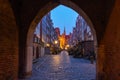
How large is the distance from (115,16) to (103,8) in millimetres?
2002

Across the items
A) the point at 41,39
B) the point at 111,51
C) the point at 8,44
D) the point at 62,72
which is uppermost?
the point at 41,39

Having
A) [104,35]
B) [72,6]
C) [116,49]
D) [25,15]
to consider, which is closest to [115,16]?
[116,49]

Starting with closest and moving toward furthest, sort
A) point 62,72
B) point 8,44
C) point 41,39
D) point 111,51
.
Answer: point 111,51, point 8,44, point 62,72, point 41,39

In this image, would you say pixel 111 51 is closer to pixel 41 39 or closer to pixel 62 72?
pixel 62 72

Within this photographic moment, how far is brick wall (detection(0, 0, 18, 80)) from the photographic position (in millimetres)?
8977

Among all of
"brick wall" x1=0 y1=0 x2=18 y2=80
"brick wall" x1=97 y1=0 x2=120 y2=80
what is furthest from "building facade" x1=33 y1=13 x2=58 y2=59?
"brick wall" x1=97 y1=0 x2=120 y2=80

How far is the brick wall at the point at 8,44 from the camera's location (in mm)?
8977

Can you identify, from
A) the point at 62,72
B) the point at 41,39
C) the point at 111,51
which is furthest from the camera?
the point at 41,39

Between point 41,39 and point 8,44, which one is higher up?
point 41,39

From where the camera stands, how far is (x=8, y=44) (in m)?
9.73

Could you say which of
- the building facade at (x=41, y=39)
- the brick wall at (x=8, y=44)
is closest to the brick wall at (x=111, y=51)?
the brick wall at (x=8, y=44)

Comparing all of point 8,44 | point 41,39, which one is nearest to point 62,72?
point 8,44

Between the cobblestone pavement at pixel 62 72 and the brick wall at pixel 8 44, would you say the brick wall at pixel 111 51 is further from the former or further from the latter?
the brick wall at pixel 8 44

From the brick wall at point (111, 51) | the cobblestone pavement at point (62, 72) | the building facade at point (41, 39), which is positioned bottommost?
the cobblestone pavement at point (62, 72)
